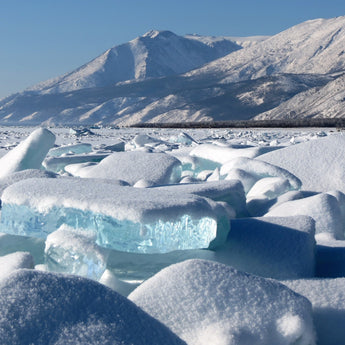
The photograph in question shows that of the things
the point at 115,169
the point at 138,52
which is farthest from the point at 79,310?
the point at 138,52

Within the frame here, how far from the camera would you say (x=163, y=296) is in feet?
4.06

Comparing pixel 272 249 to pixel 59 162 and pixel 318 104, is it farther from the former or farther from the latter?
pixel 318 104

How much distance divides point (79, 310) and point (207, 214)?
2.38 ft

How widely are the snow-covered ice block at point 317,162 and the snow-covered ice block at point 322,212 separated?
3.15ft

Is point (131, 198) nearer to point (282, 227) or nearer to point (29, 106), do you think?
point (282, 227)

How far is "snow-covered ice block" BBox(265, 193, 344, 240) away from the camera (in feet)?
7.18

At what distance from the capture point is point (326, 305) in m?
1.36

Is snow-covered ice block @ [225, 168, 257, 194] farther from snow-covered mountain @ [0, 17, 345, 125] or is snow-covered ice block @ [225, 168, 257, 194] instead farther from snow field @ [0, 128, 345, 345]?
snow-covered mountain @ [0, 17, 345, 125]

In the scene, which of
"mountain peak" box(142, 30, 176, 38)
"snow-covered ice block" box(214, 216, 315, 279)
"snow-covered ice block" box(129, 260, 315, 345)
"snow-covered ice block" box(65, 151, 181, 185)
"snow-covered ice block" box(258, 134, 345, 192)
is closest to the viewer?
"snow-covered ice block" box(129, 260, 315, 345)

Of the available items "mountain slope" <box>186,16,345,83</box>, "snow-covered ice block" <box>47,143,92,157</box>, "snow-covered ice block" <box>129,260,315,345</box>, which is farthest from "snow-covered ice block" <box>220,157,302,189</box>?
"mountain slope" <box>186,16,345,83</box>

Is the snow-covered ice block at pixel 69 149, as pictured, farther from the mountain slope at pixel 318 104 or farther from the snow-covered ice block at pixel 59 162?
the mountain slope at pixel 318 104

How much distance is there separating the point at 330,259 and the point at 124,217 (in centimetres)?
71

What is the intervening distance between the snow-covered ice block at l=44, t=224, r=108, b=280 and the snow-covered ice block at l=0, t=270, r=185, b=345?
17.7 inches

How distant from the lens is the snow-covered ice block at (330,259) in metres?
1.74
